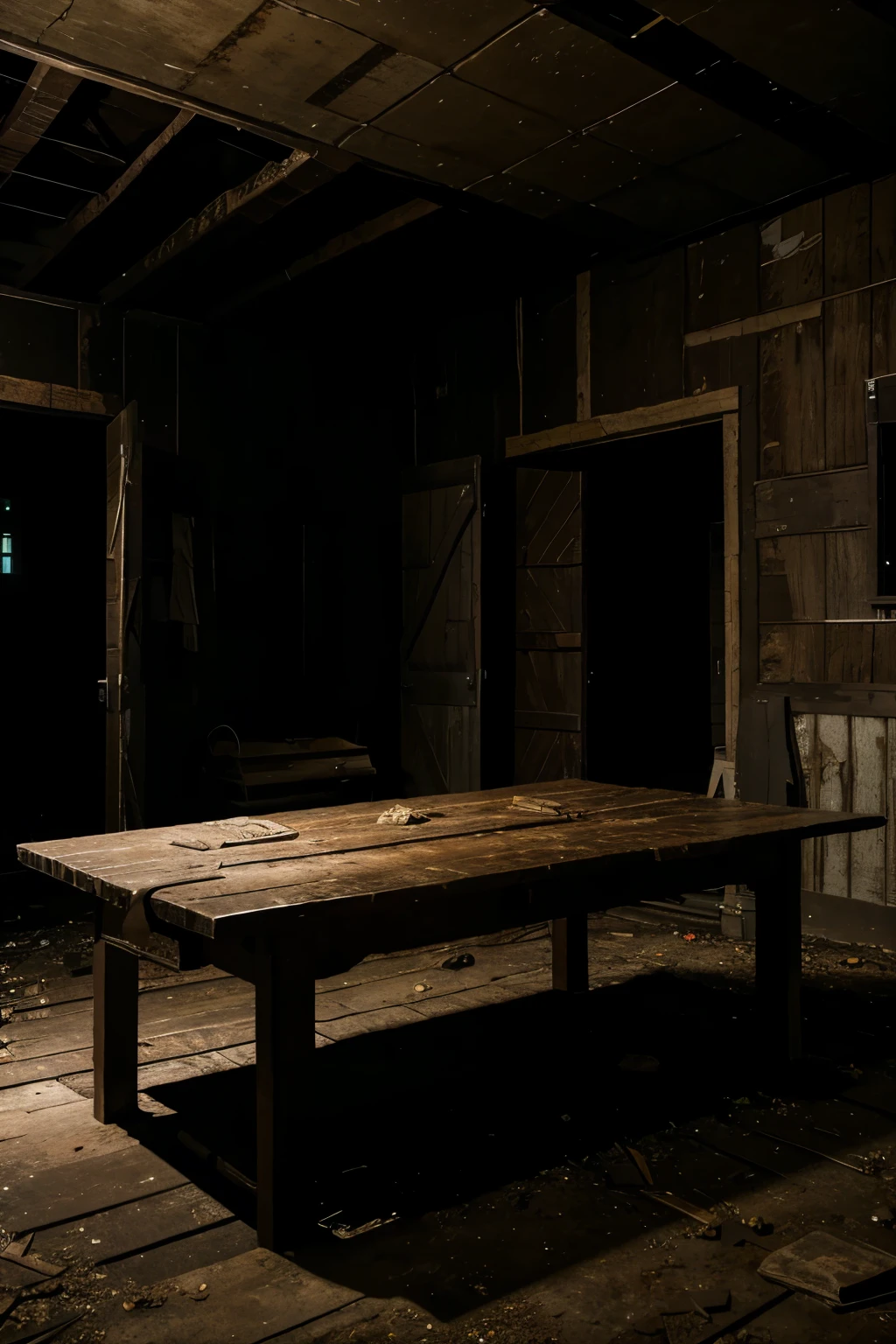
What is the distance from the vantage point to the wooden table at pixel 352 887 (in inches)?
90.1

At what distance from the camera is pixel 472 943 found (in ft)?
15.9

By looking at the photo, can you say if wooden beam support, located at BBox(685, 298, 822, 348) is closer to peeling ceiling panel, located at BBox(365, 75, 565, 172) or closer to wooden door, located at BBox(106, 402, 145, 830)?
peeling ceiling panel, located at BBox(365, 75, 565, 172)

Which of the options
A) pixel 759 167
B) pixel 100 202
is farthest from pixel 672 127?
pixel 100 202

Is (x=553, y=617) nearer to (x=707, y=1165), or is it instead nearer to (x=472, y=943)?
(x=472, y=943)

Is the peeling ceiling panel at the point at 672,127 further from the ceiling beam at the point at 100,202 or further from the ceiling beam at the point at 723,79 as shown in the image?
the ceiling beam at the point at 100,202

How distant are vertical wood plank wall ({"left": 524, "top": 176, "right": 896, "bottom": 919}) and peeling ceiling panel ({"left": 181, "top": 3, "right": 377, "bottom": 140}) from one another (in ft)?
6.85

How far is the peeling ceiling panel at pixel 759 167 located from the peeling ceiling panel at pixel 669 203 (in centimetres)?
8

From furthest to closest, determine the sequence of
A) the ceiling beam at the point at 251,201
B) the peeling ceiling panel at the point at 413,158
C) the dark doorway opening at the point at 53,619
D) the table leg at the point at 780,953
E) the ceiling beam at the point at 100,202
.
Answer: the dark doorway opening at the point at 53,619 → the ceiling beam at the point at 251,201 → the ceiling beam at the point at 100,202 → the peeling ceiling panel at the point at 413,158 → the table leg at the point at 780,953

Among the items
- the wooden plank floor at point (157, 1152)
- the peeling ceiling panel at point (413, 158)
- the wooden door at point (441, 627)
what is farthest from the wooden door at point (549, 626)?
the peeling ceiling panel at point (413, 158)

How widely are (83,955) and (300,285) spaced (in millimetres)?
3615

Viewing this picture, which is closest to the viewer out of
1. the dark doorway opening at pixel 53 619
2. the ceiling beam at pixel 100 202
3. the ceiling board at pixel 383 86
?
the ceiling board at pixel 383 86

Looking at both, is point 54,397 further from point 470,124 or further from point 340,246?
point 470,124

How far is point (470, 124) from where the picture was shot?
13.1 feet

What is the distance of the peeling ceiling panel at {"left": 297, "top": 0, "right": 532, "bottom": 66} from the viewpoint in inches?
126
